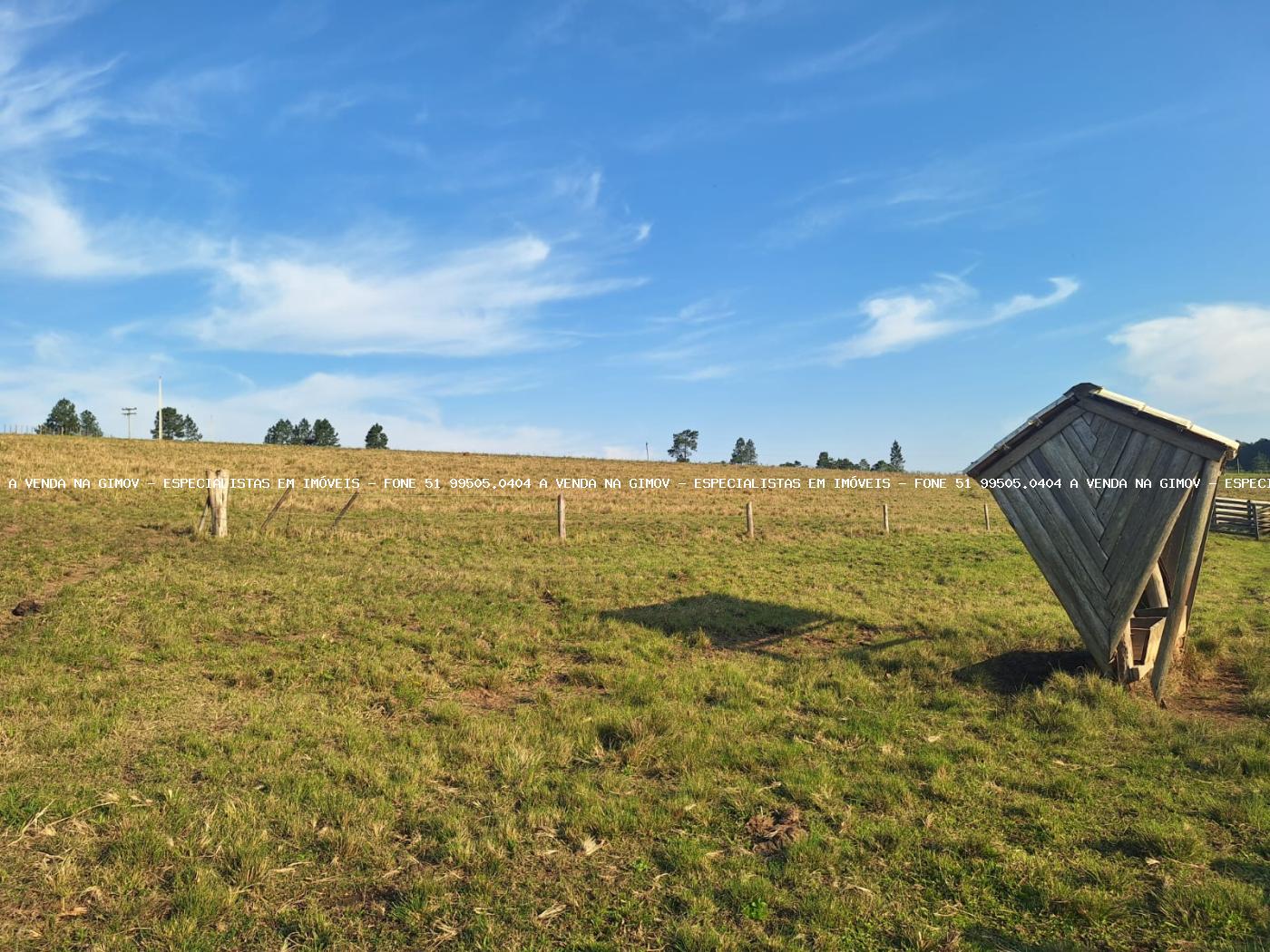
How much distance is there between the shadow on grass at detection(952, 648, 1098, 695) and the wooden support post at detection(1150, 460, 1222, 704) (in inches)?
36.7

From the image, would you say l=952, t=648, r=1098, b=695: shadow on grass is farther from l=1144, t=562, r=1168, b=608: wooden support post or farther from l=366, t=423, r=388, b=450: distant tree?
l=366, t=423, r=388, b=450: distant tree

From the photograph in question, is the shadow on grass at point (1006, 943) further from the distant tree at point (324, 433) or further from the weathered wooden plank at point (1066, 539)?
the distant tree at point (324, 433)

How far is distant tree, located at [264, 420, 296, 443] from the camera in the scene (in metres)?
139

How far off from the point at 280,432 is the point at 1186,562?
151m

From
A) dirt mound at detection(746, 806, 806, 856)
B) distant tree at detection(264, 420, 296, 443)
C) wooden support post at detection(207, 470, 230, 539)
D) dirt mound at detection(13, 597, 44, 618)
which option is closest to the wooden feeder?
dirt mound at detection(746, 806, 806, 856)

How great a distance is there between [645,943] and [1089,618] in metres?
8.88

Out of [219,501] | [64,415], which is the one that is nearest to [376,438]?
[64,415]

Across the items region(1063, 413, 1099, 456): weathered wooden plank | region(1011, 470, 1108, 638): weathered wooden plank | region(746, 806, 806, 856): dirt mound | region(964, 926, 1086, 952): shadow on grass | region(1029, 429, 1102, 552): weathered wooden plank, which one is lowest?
region(746, 806, 806, 856): dirt mound

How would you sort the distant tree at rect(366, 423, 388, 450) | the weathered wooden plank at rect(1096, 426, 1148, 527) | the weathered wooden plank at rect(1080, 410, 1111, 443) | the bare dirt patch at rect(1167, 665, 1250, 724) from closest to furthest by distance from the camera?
the bare dirt patch at rect(1167, 665, 1250, 724)
the weathered wooden plank at rect(1096, 426, 1148, 527)
the weathered wooden plank at rect(1080, 410, 1111, 443)
the distant tree at rect(366, 423, 388, 450)

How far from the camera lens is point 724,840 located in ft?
19.3

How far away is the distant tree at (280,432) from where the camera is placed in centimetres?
13925

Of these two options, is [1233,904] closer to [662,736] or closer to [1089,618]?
[662,736]

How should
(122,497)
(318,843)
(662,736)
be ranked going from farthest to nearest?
(122,497), (662,736), (318,843)

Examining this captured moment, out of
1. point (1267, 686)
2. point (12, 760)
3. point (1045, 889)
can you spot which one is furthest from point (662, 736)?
point (1267, 686)
